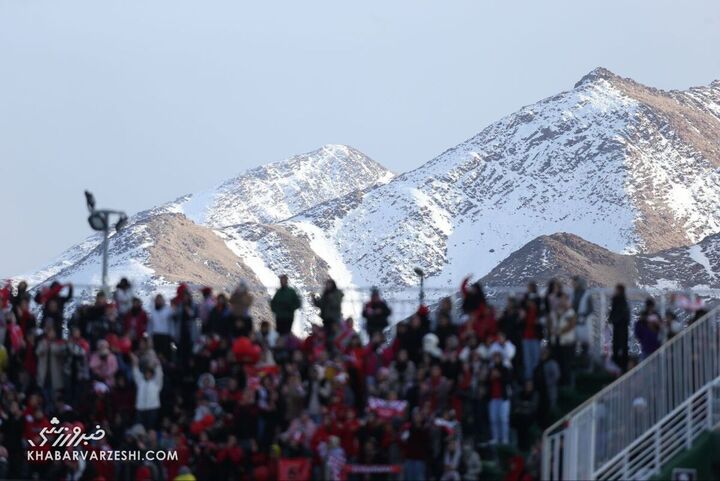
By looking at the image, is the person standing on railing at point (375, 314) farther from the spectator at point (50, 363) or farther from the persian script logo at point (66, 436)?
the spectator at point (50, 363)

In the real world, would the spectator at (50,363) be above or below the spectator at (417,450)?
above

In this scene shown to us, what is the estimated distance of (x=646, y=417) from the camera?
34125 mm

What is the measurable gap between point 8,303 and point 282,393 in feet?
24.1

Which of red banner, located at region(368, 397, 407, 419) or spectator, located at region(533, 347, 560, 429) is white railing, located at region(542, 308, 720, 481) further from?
red banner, located at region(368, 397, 407, 419)

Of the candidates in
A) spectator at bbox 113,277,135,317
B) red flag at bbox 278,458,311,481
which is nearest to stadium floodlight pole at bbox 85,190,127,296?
spectator at bbox 113,277,135,317

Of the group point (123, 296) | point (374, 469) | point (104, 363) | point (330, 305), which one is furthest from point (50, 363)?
point (374, 469)

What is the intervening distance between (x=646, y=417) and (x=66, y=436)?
11.1m

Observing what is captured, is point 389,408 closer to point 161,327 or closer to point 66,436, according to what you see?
point 161,327

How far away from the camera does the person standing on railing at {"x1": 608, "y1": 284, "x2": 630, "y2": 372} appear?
122ft

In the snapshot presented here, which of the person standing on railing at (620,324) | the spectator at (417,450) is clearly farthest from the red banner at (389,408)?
the person standing on railing at (620,324)

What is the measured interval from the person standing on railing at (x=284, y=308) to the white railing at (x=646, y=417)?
23.0 feet

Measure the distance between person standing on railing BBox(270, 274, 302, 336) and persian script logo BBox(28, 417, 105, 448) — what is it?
4582 millimetres

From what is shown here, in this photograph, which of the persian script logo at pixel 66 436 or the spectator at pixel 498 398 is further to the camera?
the persian script logo at pixel 66 436

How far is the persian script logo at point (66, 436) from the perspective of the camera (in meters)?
36.9
